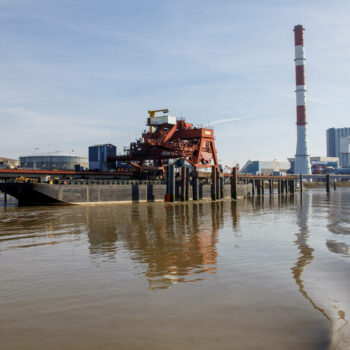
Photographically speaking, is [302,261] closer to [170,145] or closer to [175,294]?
[175,294]

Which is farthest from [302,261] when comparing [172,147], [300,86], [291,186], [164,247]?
[300,86]

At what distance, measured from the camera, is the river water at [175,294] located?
7.19 m

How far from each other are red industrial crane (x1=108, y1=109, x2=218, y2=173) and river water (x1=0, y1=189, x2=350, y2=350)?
49.8m

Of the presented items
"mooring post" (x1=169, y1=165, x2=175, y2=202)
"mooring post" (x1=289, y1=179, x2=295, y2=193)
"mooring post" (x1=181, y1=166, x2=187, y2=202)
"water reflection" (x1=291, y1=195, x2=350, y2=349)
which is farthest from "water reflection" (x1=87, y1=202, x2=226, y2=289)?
"mooring post" (x1=289, y1=179, x2=295, y2=193)

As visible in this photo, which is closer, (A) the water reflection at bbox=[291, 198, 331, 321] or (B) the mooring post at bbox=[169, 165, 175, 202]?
(A) the water reflection at bbox=[291, 198, 331, 321]

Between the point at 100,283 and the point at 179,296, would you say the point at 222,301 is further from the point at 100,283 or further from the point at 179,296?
the point at 100,283

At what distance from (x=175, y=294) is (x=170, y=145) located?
58.9 metres

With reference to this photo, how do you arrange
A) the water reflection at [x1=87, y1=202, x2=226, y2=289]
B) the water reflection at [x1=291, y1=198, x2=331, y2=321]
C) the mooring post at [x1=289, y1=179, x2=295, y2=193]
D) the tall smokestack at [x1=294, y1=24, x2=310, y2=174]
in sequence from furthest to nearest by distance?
1. the tall smokestack at [x1=294, y1=24, x2=310, y2=174]
2. the mooring post at [x1=289, y1=179, x2=295, y2=193]
3. the water reflection at [x1=87, y1=202, x2=226, y2=289]
4. the water reflection at [x1=291, y1=198, x2=331, y2=321]

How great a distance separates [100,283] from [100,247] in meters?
6.73

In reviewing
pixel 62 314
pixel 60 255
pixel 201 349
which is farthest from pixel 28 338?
pixel 60 255

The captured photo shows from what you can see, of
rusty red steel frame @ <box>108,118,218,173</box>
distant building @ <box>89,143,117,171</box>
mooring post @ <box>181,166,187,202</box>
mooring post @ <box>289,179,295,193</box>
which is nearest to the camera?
mooring post @ <box>181,166,187,202</box>

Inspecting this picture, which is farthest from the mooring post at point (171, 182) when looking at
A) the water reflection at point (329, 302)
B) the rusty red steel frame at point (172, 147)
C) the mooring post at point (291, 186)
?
the mooring post at point (291, 186)

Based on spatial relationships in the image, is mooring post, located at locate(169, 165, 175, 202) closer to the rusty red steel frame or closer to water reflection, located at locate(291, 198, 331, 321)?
the rusty red steel frame

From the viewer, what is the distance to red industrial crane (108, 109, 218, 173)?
225ft
